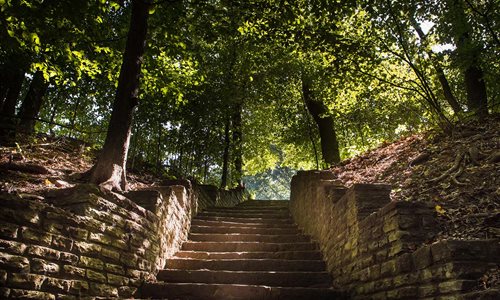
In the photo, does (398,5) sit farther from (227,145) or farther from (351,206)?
(227,145)

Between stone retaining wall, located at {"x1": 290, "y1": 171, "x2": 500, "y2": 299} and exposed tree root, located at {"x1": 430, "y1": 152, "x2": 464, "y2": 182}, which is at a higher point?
exposed tree root, located at {"x1": 430, "y1": 152, "x2": 464, "y2": 182}

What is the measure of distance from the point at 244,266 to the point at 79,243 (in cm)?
313

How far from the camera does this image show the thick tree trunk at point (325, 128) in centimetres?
1352

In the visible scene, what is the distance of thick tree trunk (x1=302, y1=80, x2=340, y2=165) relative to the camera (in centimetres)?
1352

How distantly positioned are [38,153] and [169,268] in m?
4.43

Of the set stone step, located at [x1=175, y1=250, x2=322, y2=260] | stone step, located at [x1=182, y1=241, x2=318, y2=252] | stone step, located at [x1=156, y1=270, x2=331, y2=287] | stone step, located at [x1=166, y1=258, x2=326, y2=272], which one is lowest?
stone step, located at [x1=156, y1=270, x2=331, y2=287]

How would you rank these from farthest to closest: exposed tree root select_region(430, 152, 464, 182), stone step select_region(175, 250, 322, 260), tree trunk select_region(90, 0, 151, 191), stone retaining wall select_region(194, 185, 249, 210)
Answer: stone retaining wall select_region(194, 185, 249, 210) → stone step select_region(175, 250, 322, 260) → exposed tree root select_region(430, 152, 464, 182) → tree trunk select_region(90, 0, 151, 191)

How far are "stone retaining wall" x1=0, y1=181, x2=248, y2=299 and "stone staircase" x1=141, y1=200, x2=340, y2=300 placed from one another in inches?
19.6

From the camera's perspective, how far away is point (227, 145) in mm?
14359

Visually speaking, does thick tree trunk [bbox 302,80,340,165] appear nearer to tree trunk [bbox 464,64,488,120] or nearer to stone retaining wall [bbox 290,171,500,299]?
tree trunk [bbox 464,64,488,120]

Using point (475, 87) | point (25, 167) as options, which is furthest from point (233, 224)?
point (475, 87)

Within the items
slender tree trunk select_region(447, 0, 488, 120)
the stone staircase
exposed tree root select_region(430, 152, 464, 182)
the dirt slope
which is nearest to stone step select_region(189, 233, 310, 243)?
the stone staircase

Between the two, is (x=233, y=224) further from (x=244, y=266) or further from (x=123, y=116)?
(x=123, y=116)

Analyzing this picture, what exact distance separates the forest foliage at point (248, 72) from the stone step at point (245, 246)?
3.44m
